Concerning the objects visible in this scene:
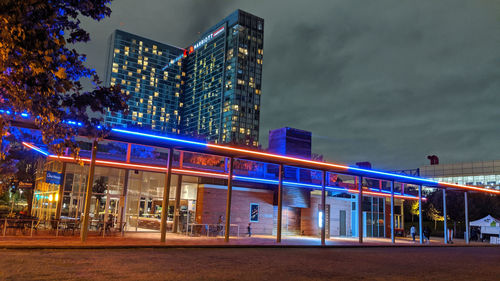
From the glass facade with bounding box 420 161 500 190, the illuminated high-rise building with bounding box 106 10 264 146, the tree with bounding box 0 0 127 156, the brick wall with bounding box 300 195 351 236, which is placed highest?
the illuminated high-rise building with bounding box 106 10 264 146

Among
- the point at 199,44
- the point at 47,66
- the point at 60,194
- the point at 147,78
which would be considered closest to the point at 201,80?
the point at 199,44

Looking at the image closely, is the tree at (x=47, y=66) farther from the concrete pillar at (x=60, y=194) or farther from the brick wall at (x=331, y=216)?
the brick wall at (x=331, y=216)

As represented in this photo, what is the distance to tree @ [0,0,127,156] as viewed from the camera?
577 centimetres

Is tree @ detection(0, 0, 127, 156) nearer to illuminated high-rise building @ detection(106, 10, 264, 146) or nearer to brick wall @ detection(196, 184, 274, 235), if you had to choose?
brick wall @ detection(196, 184, 274, 235)

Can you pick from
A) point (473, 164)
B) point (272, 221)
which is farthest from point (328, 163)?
point (473, 164)

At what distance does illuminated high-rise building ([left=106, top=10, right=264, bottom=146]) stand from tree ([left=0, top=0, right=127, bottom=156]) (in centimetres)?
11124

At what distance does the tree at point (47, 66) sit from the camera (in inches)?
227

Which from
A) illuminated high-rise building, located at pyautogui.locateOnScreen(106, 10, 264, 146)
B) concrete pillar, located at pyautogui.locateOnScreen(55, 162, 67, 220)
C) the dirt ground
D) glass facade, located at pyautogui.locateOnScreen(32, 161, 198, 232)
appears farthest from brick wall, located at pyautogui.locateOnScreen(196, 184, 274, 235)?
illuminated high-rise building, located at pyautogui.locateOnScreen(106, 10, 264, 146)

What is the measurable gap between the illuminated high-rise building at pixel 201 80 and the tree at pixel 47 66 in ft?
365

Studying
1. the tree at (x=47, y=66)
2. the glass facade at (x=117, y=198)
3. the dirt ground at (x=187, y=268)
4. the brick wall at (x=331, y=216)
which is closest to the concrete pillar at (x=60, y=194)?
the glass facade at (x=117, y=198)

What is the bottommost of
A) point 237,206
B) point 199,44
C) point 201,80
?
point 237,206

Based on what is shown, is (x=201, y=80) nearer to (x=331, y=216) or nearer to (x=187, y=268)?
(x=331, y=216)

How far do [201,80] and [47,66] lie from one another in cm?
15865

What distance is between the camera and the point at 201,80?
162375 mm
